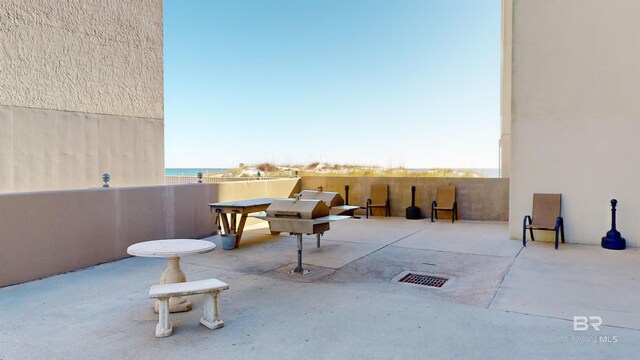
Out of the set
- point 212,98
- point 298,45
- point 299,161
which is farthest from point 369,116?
point 212,98

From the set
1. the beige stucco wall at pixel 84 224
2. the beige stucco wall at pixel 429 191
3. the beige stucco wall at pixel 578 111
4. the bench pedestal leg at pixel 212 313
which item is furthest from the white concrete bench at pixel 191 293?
the beige stucco wall at pixel 429 191

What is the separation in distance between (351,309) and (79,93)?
247 inches

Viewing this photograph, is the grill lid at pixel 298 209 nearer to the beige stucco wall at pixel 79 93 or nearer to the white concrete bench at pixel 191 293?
the white concrete bench at pixel 191 293

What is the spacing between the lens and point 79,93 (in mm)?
6844

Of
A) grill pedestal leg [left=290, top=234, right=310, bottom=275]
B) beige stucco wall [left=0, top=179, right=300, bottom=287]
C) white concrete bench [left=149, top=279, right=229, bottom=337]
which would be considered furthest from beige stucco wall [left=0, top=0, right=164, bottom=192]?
white concrete bench [left=149, top=279, right=229, bottom=337]

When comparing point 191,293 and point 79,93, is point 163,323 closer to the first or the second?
point 191,293

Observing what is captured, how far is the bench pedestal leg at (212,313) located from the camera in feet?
9.94

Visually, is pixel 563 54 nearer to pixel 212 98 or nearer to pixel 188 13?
pixel 188 13

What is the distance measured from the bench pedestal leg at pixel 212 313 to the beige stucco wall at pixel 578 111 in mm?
5796

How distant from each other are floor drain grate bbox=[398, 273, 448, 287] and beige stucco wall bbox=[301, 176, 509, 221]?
213 inches

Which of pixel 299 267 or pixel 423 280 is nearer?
pixel 423 280

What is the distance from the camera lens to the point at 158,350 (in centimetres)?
266

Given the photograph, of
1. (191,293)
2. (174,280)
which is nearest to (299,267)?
(174,280)

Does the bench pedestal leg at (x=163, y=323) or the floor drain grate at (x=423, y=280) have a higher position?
the bench pedestal leg at (x=163, y=323)
